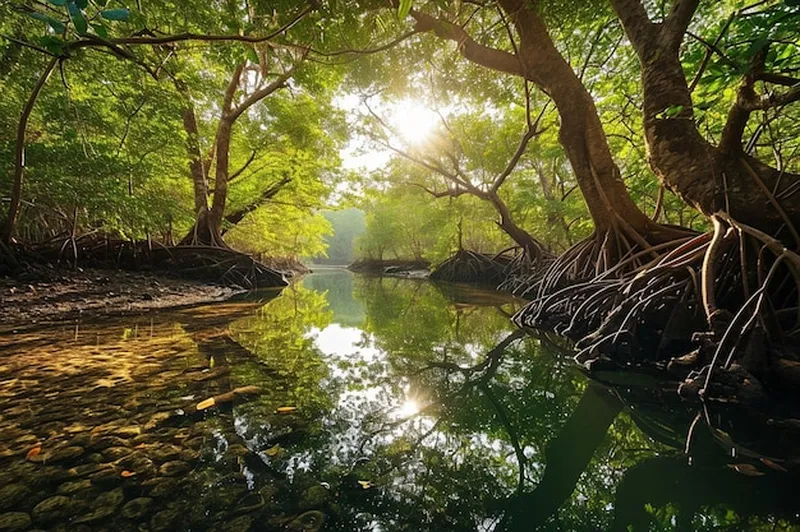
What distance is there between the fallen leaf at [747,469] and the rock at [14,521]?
2.81m

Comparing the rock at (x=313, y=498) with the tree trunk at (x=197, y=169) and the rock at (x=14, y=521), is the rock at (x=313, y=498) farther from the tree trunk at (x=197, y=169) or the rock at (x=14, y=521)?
the tree trunk at (x=197, y=169)

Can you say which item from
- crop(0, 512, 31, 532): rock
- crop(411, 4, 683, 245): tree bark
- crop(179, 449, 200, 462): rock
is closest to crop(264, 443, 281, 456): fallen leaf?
crop(179, 449, 200, 462): rock

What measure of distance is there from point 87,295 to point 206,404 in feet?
18.1

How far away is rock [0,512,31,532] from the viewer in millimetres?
1162

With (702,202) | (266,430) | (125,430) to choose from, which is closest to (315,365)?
(266,430)

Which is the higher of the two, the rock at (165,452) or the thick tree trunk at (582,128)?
the thick tree trunk at (582,128)

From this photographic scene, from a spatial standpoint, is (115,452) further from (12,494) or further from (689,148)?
(689,148)

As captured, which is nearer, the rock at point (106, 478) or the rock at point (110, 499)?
the rock at point (110, 499)

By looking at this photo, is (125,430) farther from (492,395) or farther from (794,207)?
(794,207)

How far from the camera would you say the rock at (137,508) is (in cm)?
125

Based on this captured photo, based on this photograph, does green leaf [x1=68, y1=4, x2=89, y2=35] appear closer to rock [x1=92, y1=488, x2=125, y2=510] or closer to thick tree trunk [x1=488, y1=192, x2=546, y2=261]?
rock [x1=92, y1=488, x2=125, y2=510]

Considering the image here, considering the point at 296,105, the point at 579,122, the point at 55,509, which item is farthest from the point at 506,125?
the point at 55,509

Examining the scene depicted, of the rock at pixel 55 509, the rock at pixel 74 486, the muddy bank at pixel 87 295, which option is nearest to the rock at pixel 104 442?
the rock at pixel 74 486

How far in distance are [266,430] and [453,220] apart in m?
16.1
